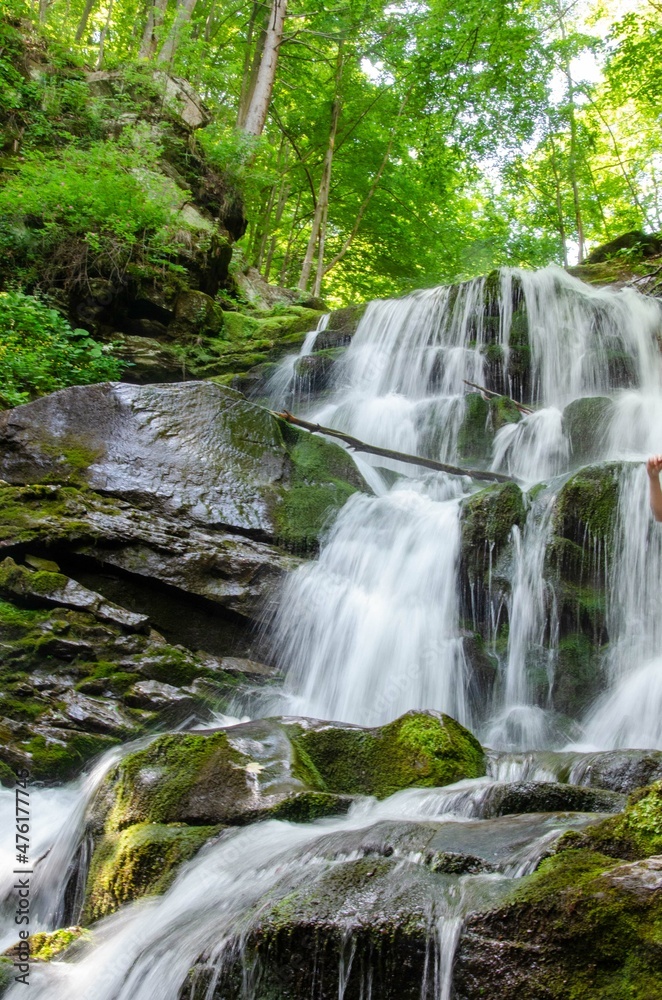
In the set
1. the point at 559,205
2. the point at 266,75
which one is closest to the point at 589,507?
the point at 266,75

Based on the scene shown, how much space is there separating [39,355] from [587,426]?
705cm

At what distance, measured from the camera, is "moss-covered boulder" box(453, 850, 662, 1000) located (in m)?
1.97

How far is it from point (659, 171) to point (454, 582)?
18.7 meters

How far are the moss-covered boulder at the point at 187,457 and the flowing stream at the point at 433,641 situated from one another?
1.99 feet

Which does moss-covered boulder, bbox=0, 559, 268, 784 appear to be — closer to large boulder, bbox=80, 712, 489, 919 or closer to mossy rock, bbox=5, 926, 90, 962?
large boulder, bbox=80, 712, 489, 919

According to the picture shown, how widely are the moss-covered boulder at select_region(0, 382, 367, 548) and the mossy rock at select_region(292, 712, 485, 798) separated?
3.43m

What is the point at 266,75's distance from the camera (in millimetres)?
16094

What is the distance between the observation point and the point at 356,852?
2.97m

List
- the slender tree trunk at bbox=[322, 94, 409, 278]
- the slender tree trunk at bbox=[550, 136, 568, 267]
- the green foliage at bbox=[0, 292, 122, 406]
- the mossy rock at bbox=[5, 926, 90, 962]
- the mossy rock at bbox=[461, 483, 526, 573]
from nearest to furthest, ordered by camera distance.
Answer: the mossy rock at bbox=[5, 926, 90, 962] < the mossy rock at bbox=[461, 483, 526, 573] < the green foliage at bbox=[0, 292, 122, 406] < the slender tree trunk at bbox=[322, 94, 409, 278] < the slender tree trunk at bbox=[550, 136, 568, 267]

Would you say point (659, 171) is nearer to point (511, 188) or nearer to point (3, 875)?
point (511, 188)

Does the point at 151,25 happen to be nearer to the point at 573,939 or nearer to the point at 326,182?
the point at 326,182

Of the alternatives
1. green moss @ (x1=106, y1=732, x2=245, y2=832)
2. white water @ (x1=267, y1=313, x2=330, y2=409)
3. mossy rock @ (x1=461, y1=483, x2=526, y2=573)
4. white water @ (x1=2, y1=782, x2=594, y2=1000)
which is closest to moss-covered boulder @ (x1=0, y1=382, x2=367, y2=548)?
mossy rock @ (x1=461, y1=483, x2=526, y2=573)

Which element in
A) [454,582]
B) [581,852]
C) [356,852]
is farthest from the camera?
[454,582]

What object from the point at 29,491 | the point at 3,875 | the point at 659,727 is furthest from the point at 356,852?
the point at 29,491
